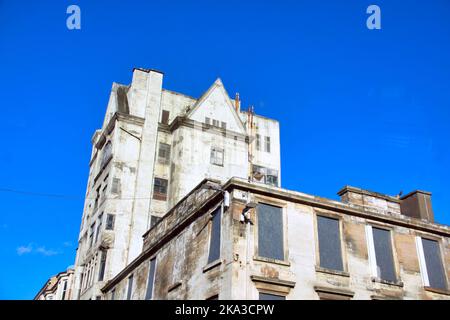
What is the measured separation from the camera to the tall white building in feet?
132

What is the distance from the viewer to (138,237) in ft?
133

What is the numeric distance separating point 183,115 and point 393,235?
1057 inches

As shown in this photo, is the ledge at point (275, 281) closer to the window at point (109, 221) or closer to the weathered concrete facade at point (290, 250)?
the weathered concrete facade at point (290, 250)

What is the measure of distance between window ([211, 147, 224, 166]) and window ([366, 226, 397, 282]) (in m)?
23.0

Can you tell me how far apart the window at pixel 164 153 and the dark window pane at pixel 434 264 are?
2591 cm

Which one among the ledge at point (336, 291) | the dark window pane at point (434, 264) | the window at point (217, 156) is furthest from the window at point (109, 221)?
the dark window pane at point (434, 264)

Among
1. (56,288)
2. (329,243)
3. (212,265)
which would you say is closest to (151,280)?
(212,265)

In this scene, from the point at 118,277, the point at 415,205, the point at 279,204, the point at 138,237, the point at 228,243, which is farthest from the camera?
the point at 138,237

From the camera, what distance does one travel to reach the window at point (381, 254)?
2231 cm

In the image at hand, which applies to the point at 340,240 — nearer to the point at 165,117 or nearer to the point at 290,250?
the point at 290,250

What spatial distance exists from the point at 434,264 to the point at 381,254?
3.34m
